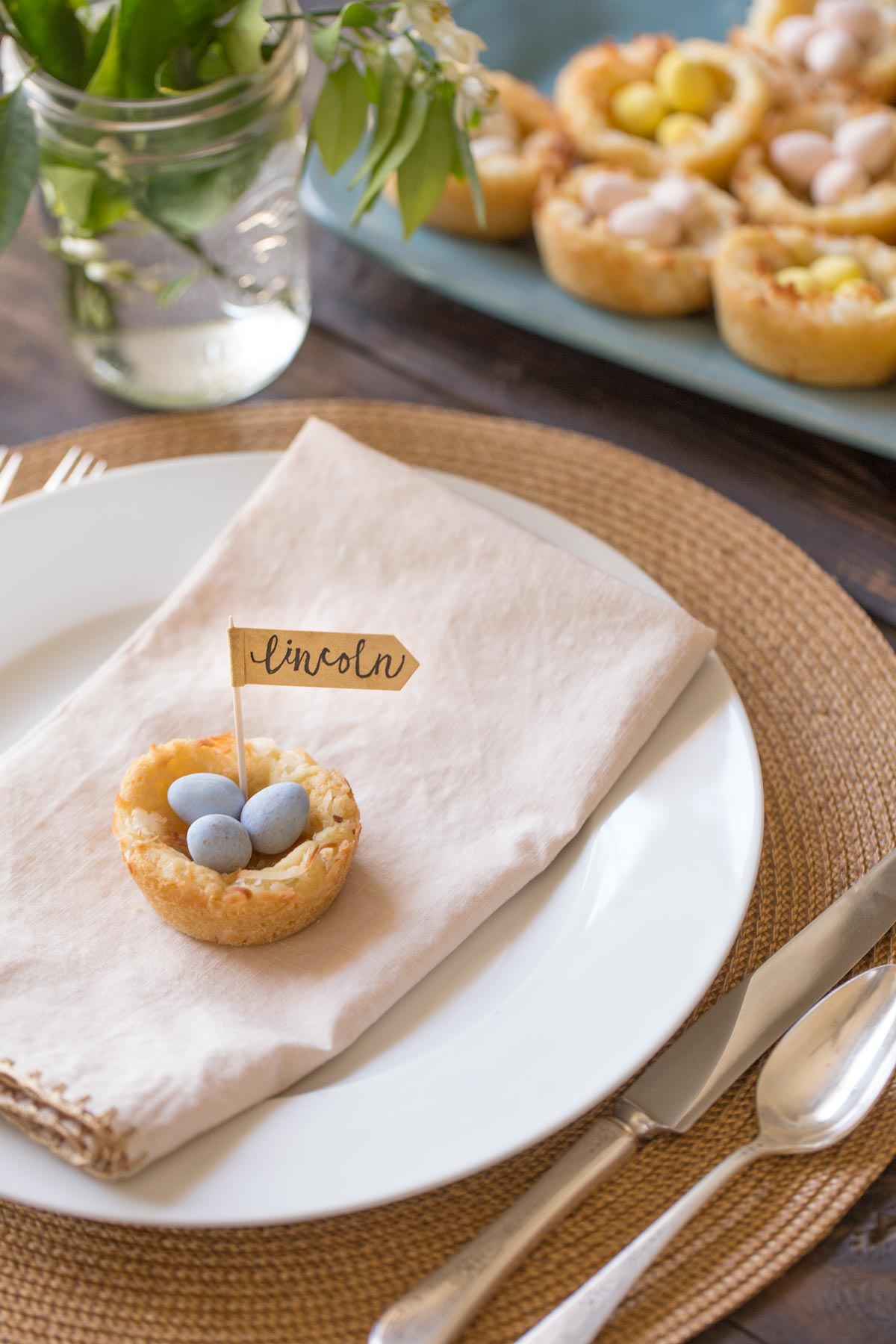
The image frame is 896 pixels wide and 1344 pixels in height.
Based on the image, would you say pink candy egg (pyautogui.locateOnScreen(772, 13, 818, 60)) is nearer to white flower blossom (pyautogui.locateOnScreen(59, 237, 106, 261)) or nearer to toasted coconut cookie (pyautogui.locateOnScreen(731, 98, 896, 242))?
toasted coconut cookie (pyautogui.locateOnScreen(731, 98, 896, 242))

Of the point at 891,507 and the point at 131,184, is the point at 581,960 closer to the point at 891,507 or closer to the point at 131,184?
the point at 891,507

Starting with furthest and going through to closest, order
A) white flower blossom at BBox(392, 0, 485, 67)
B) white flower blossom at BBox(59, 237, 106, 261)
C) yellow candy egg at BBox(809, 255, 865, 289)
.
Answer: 1. yellow candy egg at BBox(809, 255, 865, 289)
2. white flower blossom at BBox(59, 237, 106, 261)
3. white flower blossom at BBox(392, 0, 485, 67)

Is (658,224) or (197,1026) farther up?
(658,224)

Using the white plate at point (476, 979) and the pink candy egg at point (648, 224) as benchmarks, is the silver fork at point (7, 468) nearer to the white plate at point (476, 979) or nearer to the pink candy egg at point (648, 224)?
the white plate at point (476, 979)

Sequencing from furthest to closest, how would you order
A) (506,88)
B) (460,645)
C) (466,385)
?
(506,88)
(466,385)
(460,645)

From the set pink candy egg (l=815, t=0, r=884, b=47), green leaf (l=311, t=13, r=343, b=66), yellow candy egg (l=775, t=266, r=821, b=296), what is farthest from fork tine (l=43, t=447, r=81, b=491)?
pink candy egg (l=815, t=0, r=884, b=47)

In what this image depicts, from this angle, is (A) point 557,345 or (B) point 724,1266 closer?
(B) point 724,1266

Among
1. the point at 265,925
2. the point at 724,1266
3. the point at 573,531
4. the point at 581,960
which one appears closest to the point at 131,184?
the point at 573,531
